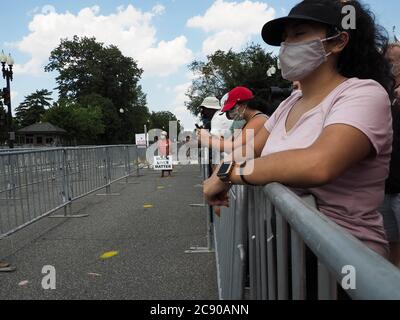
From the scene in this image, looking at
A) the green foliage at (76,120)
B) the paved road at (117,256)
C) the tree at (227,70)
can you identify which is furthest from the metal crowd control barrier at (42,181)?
the green foliage at (76,120)

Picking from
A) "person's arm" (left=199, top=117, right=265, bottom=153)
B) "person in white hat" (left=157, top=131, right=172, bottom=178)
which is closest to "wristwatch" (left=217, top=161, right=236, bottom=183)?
"person's arm" (left=199, top=117, right=265, bottom=153)

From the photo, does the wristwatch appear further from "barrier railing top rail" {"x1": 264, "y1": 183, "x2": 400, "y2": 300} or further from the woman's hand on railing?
"barrier railing top rail" {"x1": 264, "y1": 183, "x2": 400, "y2": 300}

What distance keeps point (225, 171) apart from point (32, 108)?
365 feet

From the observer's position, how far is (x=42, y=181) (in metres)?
6.96

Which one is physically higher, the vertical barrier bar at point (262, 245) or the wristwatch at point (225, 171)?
the wristwatch at point (225, 171)

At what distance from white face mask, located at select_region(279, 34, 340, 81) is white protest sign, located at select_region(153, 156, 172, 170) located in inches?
600

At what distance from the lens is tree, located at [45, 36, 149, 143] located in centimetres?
7406

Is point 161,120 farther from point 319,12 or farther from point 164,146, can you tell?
point 319,12

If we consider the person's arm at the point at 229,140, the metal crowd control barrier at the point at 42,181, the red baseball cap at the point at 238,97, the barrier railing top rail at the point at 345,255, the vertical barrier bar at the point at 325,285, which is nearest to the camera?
the barrier railing top rail at the point at 345,255

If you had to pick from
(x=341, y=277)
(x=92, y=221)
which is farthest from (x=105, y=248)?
(x=341, y=277)

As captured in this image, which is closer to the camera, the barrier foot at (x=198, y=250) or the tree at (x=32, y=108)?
the barrier foot at (x=198, y=250)

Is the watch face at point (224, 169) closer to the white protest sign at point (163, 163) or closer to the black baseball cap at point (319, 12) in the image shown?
the black baseball cap at point (319, 12)

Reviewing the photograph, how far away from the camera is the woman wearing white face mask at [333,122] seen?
1.46 m
